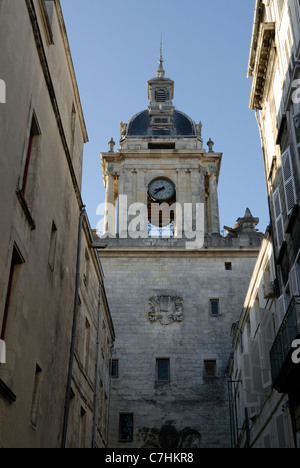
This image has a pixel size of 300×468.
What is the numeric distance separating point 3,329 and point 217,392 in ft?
66.6

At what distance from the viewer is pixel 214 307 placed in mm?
33250

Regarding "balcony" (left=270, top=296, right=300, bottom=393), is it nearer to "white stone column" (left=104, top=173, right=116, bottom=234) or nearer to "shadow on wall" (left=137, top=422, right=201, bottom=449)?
"shadow on wall" (left=137, top=422, right=201, bottom=449)

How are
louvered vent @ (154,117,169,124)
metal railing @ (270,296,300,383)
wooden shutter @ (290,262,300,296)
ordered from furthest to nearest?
louvered vent @ (154,117,169,124), wooden shutter @ (290,262,300,296), metal railing @ (270,296,300,383)

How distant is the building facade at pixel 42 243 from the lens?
39.9ft

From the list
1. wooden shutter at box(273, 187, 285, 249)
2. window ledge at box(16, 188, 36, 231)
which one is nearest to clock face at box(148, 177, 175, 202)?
wooden shutter at box(273, 187, 285, 249)

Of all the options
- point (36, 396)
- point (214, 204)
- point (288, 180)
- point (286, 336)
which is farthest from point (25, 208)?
point (214, 204)

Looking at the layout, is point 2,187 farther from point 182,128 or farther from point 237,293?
point 182,128

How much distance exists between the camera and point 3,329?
12.3m

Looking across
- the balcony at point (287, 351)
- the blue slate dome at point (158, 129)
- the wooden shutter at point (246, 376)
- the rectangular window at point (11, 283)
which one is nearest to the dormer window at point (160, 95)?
the blue slate dome at point (158, 129)

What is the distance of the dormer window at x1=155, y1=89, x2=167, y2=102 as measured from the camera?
47250 millimetres

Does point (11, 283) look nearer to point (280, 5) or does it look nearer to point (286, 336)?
point (286, 336)

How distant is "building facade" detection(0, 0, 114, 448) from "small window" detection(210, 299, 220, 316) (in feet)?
38.2
